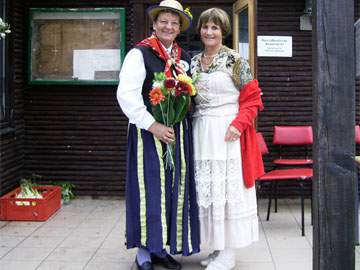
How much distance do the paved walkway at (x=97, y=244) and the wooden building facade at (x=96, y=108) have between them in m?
0.78

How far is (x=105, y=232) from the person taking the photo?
5918 millimetres

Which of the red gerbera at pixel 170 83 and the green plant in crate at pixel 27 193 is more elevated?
the red gerbera at pixel 170 83

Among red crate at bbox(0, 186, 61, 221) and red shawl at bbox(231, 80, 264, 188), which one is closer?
red shawl at bbox(231, 80, 264, 188)

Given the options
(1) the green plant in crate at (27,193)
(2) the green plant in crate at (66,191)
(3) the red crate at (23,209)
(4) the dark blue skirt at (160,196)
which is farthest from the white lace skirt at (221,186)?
(2) the green plant in crate at (66,191)

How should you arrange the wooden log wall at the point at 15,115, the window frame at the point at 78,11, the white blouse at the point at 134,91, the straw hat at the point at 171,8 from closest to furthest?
the white blouse at the point at 134,91 → the straw hat at the point at 171,8 → the wooden log wall at the point at 15,115 → the window frame at the point at 78,11

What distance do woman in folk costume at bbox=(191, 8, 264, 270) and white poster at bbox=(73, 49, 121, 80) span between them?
9.37ft

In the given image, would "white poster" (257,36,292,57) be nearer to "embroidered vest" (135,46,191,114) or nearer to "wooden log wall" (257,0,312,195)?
"wooden log wall" (257,0,312,195)

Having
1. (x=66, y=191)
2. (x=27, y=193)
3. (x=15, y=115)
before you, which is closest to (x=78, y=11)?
(x=15, y=115)

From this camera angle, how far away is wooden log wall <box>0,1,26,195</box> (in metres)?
6.85

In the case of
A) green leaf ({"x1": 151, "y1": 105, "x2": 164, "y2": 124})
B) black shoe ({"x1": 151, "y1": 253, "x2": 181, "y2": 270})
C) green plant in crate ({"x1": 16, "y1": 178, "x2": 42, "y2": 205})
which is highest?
green leaf ({"x1": 151, "y1": 105, "x2": 164, "y2": 124})

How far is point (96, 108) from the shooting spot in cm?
741

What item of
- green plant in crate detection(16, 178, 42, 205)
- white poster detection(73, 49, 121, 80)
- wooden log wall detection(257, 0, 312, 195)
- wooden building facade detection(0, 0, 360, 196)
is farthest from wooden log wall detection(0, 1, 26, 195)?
wooden log wall detection(257, 0, 312, 195)

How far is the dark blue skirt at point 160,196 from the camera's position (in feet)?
14.7

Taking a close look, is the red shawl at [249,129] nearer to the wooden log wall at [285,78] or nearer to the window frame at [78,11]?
the wooden log wall at [285,78]
